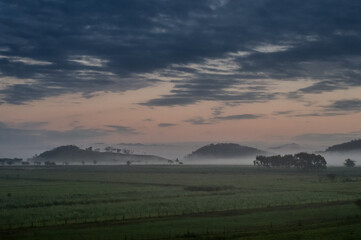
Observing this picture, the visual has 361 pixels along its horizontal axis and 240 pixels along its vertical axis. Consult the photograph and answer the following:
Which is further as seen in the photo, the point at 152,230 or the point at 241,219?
the point at 241,219

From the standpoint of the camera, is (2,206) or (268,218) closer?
(268,218)

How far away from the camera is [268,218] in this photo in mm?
56688

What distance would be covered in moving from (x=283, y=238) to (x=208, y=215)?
20.0 meters

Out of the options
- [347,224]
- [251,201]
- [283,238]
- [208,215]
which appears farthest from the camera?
[251,201]

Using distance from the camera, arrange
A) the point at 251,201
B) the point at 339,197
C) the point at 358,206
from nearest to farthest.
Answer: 1. the point at 358,206
2. the point at 251,201
3. the point at 339,197

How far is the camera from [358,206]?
224 feet

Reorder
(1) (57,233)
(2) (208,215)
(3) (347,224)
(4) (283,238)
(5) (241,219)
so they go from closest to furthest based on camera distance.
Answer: (4) (283,238) → (1) (57,233) → (3) (347,224) → (5) (241,219) → (2) (208,215)

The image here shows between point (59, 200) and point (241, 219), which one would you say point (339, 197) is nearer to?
point (241, 219)

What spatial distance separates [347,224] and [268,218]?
10.3m

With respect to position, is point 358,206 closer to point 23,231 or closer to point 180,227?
point 180,227

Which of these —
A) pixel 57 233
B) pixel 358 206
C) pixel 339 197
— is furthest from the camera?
pixel 339 197

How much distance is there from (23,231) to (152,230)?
14.4 metres

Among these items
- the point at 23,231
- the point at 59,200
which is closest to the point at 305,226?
the point at 23,231

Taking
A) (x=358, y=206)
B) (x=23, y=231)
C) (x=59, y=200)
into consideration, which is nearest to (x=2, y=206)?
(x=59, y=200)
